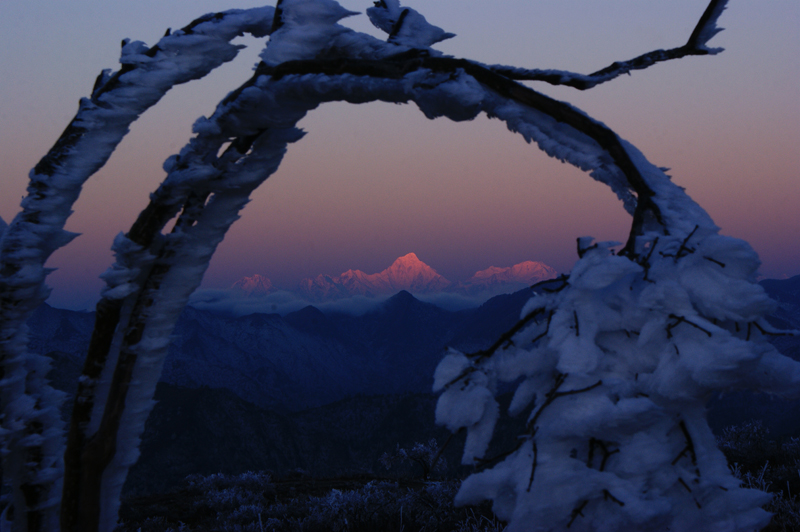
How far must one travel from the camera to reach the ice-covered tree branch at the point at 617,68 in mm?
1438

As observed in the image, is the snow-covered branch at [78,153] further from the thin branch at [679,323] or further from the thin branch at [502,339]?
the thin branch at [679,323]

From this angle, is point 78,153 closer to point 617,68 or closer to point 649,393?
point 617,68

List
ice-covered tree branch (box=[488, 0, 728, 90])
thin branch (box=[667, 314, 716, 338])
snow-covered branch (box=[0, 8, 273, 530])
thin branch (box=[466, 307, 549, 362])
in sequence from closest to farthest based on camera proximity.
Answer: thin branch (box=[667, 314, 716, 338]) → thin branch (box=[466, 307, 549, 362]) → ice-covered tree branch (box=[488, 0, 728, 90]) → snow-covered branch (box=[0, 8, 273, 530])

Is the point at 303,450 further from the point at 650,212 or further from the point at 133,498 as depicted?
the point at 650,212

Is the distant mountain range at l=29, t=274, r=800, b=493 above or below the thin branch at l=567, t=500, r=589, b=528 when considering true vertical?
below

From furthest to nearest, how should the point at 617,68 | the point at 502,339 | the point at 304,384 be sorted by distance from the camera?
the point at 304,384, the point at 617,68, the point at 502,339

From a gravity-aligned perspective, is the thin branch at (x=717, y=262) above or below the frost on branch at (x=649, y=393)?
above

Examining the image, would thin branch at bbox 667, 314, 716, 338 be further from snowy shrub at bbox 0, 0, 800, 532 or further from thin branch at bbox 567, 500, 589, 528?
thin branch at bbox 567, 500, 589, 528

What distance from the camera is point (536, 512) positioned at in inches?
36.8

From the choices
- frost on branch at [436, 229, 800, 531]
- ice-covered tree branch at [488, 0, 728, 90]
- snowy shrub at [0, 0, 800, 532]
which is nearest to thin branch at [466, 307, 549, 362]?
snowy shrub at [0, 0, 800, 532]

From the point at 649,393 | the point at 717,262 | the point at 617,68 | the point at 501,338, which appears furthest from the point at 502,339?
the point at 617,68

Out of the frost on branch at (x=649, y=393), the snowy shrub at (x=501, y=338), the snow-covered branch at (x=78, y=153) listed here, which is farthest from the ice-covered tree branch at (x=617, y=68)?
the snow-covered branch at (x=78, y=153)

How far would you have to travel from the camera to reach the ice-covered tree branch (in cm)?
144

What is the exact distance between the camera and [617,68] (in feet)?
4.89
